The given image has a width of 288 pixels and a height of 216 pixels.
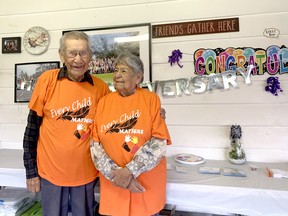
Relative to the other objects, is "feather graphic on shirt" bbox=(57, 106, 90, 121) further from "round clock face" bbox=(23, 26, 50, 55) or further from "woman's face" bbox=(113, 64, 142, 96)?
"round clock face" bbox=(23, 26, 50, 55)

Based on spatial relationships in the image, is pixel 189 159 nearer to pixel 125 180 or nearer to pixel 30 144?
pixel 125 180

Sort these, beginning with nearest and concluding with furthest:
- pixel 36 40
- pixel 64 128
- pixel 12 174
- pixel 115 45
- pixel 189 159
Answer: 1. pixel 64 128
2. pixel 12 174
3. pixel 189 159
4. pixel 115 45
5. pixel 36 40

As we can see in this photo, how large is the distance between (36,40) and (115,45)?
705mm

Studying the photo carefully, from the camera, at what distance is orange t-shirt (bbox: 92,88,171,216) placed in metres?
1.06

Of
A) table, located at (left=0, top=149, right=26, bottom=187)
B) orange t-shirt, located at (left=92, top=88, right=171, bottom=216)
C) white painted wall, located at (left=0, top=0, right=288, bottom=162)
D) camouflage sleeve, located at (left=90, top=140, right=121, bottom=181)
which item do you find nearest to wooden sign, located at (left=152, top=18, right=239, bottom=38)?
white painted wall, located at (left=0, top=0, right=288, bottom=162)

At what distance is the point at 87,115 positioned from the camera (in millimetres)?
1149

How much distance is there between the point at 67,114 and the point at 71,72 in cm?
20

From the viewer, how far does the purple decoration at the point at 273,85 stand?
5.20 ft

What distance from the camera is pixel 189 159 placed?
1.64 metres

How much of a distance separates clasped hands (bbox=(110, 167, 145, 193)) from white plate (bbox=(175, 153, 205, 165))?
629 millimetres

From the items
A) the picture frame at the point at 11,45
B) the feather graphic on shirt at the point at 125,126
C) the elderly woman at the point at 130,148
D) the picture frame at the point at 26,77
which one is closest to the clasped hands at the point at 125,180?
the elderly woman at the point at 130,148

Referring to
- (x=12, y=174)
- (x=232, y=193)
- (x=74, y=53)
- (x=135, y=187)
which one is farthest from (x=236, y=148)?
(x=12, y=174)

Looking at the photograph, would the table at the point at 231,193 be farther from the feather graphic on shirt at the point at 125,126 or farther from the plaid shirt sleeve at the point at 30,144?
the plaid shirt sleeve at the point at 30,144

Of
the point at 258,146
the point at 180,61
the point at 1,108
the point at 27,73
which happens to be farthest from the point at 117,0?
the point at 258,146
